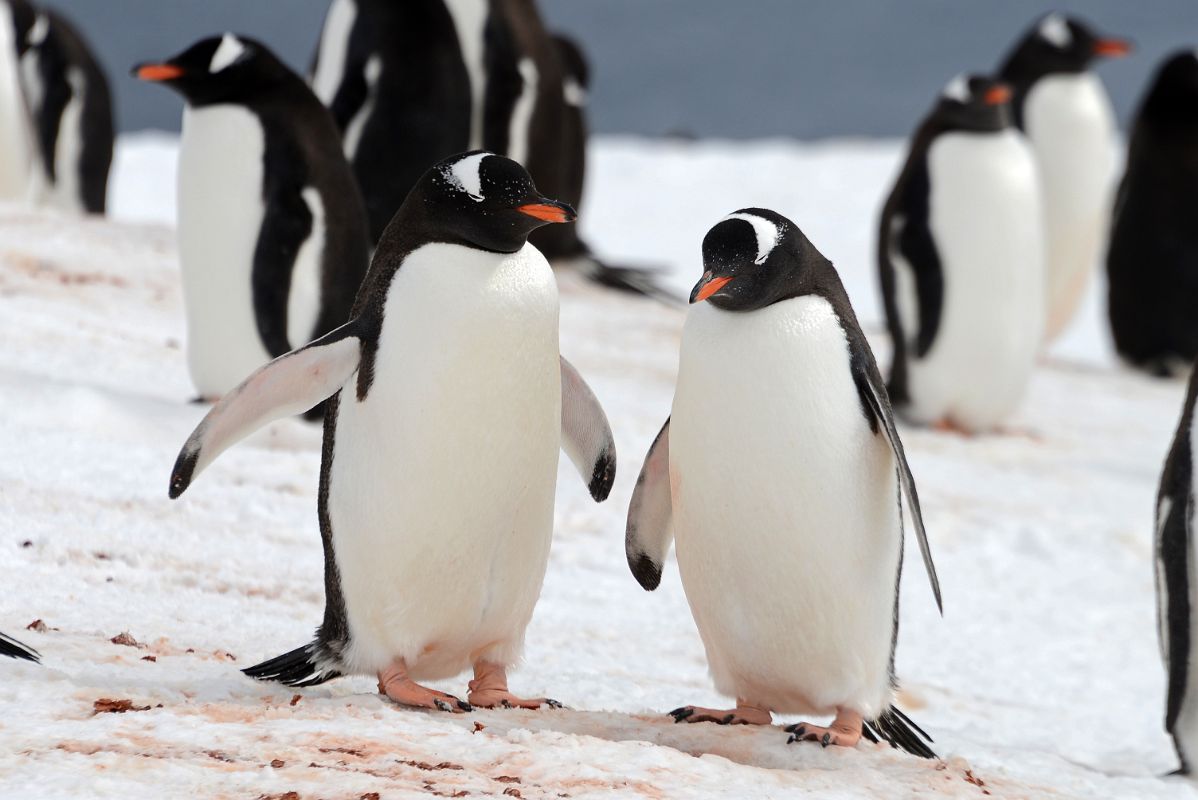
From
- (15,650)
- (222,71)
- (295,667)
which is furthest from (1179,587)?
(222,71)

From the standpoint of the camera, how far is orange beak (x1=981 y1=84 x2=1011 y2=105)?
742 cm

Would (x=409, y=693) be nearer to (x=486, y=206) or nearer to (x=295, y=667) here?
(x=295, y=667)

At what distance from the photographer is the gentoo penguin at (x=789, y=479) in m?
3.07

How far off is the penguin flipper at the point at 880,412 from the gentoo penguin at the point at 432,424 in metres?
0.56

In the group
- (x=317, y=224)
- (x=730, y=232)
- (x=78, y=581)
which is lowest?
(x=78, y=581)

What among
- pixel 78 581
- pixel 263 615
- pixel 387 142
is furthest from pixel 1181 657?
pixel 387 142

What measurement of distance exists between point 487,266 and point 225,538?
1586 millimetres

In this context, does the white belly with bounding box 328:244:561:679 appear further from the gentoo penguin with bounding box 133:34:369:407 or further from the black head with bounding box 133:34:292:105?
the black head with bounding box 133:34:292:105

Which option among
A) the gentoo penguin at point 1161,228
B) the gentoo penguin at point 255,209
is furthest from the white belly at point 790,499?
the gentoo penguin at point 1161,228

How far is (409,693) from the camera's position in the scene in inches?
117

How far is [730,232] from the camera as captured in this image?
310 cm

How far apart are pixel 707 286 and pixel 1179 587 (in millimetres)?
1790

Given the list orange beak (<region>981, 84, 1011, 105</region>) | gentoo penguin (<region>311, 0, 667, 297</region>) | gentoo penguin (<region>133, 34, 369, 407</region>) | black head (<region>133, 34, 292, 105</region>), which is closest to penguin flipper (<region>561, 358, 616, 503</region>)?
gentoo penguin (<region>133, 34, 369, 407</region>)

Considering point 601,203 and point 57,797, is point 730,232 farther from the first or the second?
point 601,203
